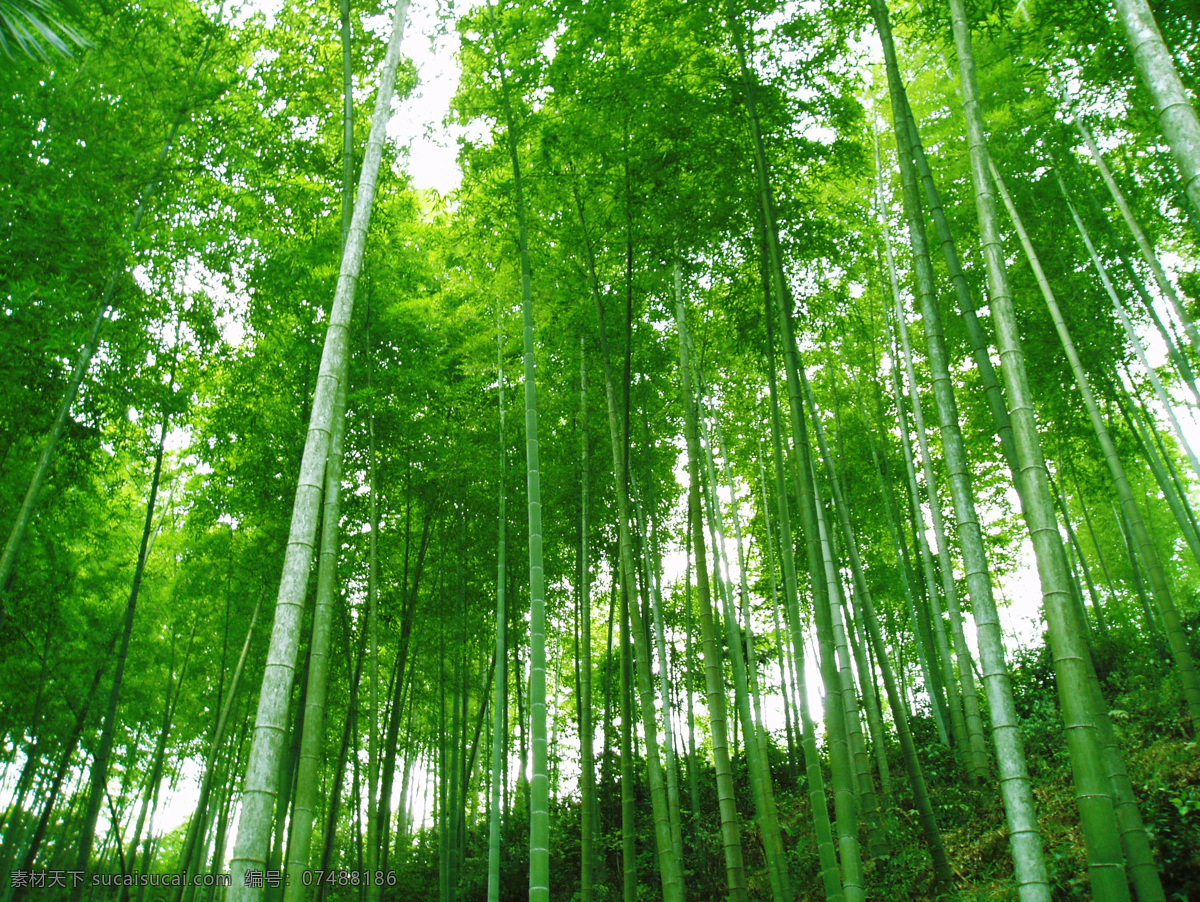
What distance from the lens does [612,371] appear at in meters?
5.29

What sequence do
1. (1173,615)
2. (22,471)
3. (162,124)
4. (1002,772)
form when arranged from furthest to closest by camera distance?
(22,471)
(162,124)
(1173,615)
(1002,772)

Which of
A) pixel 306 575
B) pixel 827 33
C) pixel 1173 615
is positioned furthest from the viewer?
pixel 1173 615

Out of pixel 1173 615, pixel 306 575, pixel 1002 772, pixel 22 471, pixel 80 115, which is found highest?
pixel 80 115

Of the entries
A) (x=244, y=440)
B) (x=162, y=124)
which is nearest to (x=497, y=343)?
(x=244, y=440)

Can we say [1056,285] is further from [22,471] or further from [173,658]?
[173,658]

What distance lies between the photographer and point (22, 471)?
5992 millimetres

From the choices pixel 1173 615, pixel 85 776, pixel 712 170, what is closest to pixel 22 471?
pixel 712 170

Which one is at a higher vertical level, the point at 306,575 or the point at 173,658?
the point at 173,658

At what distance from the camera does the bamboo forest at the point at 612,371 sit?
9.81ft

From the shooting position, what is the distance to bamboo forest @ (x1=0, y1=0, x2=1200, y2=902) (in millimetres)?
2990

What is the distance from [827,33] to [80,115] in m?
4.76

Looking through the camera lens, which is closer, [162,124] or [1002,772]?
[1002,772]

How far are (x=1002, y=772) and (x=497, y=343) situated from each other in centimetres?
512

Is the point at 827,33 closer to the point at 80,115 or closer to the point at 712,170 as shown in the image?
the point at 712,170
